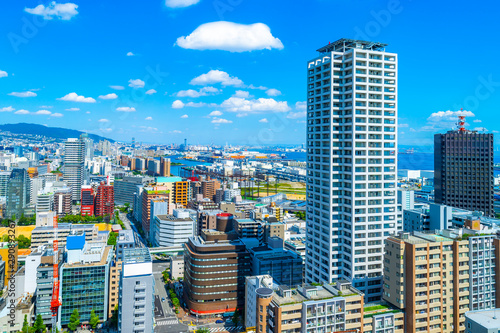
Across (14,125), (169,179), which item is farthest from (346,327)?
(14,125)

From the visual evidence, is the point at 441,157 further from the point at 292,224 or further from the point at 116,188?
the point at 116,188

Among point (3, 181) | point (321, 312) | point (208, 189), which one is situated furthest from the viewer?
point (208, 189)

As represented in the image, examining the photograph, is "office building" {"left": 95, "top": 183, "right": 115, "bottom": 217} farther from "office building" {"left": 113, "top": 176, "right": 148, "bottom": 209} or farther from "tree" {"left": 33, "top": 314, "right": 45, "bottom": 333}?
"tree" {"left": 33, "top": 314, "right": 45, "bottom": 333}

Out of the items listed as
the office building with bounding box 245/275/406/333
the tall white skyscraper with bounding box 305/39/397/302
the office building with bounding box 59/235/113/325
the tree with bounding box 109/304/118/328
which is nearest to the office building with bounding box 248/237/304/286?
the tall white skyscraper with bounding box 305/39/397/302

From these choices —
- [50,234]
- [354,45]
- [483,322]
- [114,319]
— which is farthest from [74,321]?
[354,45]

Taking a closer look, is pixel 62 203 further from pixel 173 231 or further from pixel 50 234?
pixel 173 231

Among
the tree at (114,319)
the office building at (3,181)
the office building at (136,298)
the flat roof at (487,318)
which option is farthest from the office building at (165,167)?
the flat roof at (487,318)

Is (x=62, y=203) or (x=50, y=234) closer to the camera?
(x=50, y=234)
